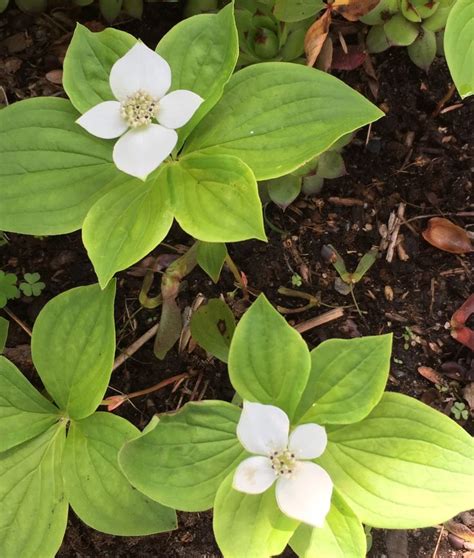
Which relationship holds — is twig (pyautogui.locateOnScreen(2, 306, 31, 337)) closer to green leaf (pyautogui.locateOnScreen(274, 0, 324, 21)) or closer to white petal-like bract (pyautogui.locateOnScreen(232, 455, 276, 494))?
white petal-like bract (pyautogui.locateOnScreen(232, 455, 276, 494))

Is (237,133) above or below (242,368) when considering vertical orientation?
above

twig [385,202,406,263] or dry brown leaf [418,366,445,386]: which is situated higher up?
twig [385,202,406,263]

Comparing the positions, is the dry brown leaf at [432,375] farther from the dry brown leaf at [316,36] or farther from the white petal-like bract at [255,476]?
the dry brown leaf at [316,36]

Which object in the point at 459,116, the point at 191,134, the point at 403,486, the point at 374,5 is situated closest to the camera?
the point at 403,486

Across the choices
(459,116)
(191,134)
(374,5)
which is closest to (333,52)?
(374,5)

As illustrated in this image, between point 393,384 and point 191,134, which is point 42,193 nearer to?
point 191,134

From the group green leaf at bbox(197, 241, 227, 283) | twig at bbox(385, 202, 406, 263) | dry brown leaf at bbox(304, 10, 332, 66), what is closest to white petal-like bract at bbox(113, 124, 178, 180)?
green leaf at bbox(197, 241, 227, 283)

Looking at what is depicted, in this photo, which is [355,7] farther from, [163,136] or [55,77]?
[55,77]
